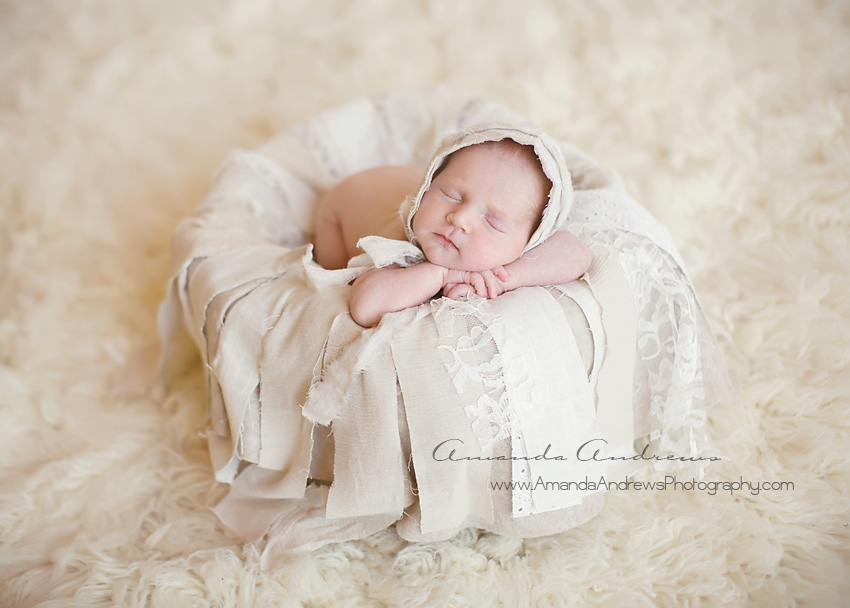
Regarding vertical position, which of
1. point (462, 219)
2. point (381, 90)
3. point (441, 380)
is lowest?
point (441, 380)

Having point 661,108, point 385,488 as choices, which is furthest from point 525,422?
point 661,108

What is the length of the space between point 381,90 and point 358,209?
90 cm

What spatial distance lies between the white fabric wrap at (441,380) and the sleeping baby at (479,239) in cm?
3

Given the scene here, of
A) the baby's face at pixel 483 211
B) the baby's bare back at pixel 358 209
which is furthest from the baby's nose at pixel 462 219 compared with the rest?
the baby's bare back at pixel 358 209

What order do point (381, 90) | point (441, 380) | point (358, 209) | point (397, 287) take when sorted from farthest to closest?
point (381, 90), point (358, 209), point (397, 287), point (441, 380)

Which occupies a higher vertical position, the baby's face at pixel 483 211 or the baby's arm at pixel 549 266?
the baby's face at pixel 483 211

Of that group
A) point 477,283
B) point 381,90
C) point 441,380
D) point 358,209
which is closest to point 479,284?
point 477,283

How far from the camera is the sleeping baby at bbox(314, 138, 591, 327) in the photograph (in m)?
1.21

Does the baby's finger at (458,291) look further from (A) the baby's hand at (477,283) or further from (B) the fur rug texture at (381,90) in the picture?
(B) the fur rug texture at (381,90)

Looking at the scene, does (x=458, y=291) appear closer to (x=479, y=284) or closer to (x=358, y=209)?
(x=479, y=284)

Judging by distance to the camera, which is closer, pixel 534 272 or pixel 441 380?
pixel 441 380

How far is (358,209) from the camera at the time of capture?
1553 millimetres

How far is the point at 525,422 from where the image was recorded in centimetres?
111

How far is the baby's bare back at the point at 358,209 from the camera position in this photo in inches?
59.5
